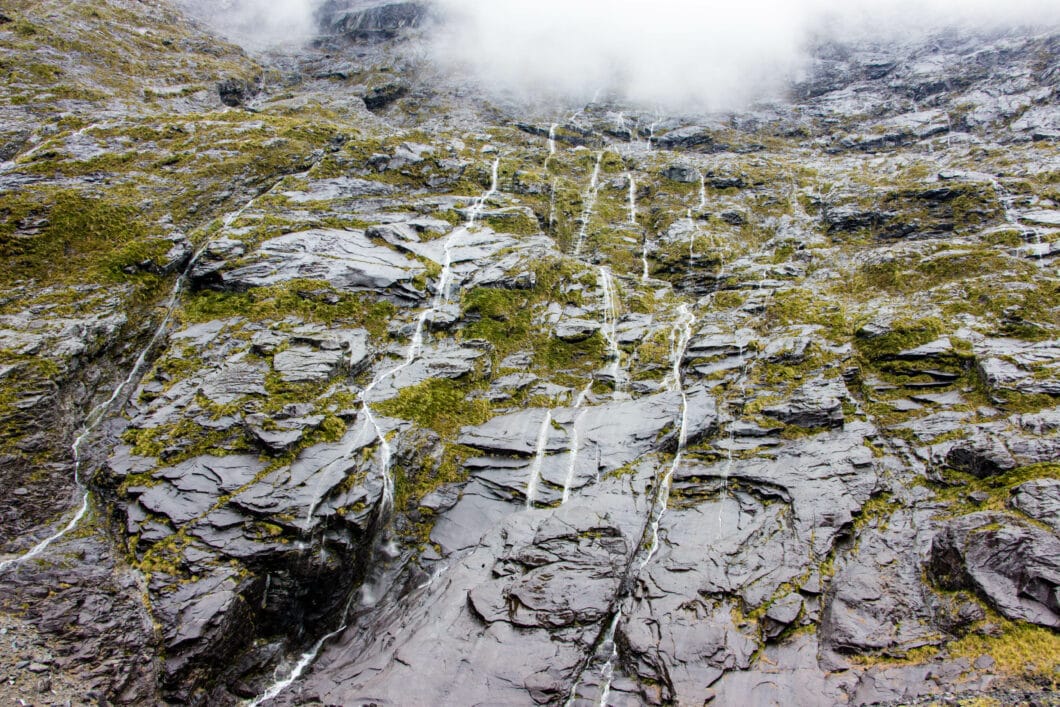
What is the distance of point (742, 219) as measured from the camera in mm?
41219

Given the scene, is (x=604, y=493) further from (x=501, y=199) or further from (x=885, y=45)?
(x=885, y=45)

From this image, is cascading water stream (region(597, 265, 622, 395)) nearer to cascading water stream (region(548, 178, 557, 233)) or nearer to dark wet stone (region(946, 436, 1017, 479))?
cascading water stream (region(548, 178, 557, 233))

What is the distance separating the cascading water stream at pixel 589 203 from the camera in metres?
38.6

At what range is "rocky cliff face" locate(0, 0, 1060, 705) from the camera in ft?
47.7

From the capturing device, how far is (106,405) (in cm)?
2106

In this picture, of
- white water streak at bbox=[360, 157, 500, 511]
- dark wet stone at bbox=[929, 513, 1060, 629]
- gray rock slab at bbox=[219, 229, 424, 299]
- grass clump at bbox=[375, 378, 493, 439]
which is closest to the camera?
dark wet stone at bbox=[929, 513, 1060, 629]

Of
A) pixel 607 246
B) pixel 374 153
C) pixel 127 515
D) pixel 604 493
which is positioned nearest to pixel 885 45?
pixel 607 246

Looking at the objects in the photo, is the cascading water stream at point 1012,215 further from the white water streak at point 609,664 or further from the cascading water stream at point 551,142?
the cascading water stream at point 551,142

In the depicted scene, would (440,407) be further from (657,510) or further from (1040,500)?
(1040,500)

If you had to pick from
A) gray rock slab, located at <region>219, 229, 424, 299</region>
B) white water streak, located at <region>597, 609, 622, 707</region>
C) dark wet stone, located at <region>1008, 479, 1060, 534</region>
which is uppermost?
gray rock slab, located at <region>219, 229, 424, 299</region>

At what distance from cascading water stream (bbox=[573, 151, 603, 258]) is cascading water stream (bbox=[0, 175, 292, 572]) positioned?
69.6 ft

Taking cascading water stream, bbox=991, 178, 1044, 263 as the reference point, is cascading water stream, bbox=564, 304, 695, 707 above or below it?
below

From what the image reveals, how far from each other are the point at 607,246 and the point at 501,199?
26.5 feet

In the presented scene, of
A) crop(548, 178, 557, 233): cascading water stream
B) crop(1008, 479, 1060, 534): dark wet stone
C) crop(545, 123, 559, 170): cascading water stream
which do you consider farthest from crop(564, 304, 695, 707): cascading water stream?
crop(545, 123, 559, 170): cascading water stream
